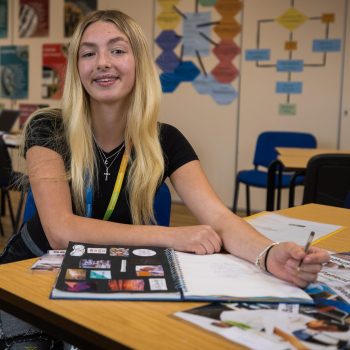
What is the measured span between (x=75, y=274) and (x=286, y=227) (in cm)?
76

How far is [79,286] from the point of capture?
0.86 m

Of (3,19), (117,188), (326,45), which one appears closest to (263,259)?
(117,188)

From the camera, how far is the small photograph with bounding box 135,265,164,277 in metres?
0.92

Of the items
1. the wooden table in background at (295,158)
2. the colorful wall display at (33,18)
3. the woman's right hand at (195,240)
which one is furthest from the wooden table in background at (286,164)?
the colorful wall display at (33,18)

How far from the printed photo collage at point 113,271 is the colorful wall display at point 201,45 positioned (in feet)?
13.6

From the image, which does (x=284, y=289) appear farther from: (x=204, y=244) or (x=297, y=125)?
(x=297, y=125)

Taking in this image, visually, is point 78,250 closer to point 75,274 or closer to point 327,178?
point 75,274

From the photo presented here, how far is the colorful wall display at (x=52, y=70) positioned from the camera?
20.0 feet

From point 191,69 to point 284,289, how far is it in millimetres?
4516

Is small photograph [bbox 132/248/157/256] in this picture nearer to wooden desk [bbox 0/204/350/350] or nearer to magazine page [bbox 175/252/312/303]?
magazine page [bbox 175/252/312/303]

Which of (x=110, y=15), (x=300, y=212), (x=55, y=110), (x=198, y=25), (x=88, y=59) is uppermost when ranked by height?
(x=198, y=25)

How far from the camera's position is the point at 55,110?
1636mm

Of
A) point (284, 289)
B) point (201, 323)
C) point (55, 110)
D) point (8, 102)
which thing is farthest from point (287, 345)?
point (8, 102)

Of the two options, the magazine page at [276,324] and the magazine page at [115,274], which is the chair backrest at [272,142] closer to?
the magazine page at [115,274]
